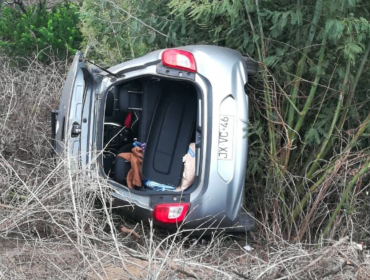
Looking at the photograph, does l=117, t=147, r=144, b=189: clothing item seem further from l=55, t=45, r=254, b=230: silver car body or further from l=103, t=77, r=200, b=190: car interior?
l=55, t=45, r=254, b=230: silver car body

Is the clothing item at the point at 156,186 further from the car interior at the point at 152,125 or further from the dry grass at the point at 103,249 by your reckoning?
the dry grass at the point at 103,249

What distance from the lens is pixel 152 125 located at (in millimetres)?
6957

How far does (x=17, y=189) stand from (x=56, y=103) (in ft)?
7.27

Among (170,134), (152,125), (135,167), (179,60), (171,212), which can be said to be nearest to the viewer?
(171,212)

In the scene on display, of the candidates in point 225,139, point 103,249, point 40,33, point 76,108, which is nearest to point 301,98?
point 225,139

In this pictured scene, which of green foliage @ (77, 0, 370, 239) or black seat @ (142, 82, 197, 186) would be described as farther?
black seat @ (142, 82, 197, 186)

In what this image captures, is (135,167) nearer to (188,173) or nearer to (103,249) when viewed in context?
(188,173)

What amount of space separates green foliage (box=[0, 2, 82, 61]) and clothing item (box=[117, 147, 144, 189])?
406 cm

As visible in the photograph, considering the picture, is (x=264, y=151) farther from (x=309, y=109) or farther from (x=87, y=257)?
(x=87, y=257)

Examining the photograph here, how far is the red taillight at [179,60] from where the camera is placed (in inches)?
236

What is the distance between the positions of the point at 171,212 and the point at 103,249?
0.67 meters

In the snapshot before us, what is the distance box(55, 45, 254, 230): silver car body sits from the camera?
588cm

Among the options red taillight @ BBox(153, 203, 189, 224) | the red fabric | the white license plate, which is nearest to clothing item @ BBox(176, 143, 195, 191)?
red taillight @ BBox(153, 203, 189, 224)

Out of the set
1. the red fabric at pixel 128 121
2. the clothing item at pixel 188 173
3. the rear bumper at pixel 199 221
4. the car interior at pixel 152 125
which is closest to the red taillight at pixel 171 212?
the rear bumper at pixel 199 221
